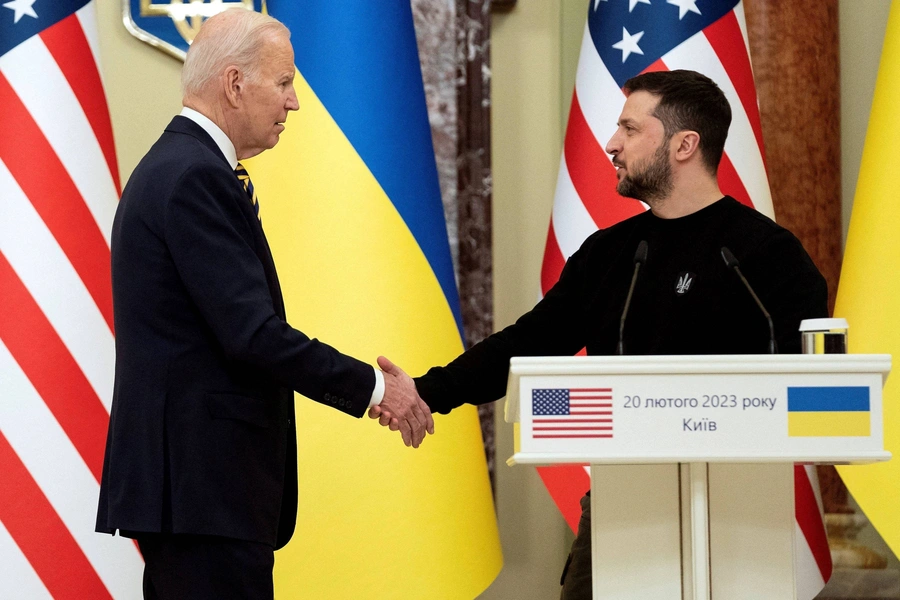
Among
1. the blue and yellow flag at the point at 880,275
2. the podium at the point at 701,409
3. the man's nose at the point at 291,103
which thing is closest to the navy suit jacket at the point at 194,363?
the man's nose at the point at 291,103

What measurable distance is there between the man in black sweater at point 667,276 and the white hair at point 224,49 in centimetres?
73

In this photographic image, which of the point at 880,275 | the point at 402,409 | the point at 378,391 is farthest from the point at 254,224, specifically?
the point at 880,275

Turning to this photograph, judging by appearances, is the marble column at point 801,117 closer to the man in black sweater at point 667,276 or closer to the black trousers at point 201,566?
the man in black sweater at point 667,276

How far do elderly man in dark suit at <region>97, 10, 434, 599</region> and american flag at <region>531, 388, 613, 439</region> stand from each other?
1.85 ft

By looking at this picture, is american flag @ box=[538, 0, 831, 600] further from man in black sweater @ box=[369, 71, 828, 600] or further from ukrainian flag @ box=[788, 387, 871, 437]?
ukrainian flag @ box=[788, 387, 871, 437]

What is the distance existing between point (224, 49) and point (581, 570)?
1.25 m

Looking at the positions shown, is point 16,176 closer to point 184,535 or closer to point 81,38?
point 81,38

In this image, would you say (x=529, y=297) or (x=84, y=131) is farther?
(x=529, y=297)

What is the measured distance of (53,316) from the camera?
7.91 ft

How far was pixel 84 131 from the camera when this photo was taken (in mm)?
2547

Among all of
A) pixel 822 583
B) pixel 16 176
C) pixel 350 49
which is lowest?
Answer: pixel 822 583

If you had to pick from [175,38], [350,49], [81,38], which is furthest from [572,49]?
[81,38]

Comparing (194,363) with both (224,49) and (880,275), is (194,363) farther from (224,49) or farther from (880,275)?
(880,275)

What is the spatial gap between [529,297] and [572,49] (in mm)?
791
